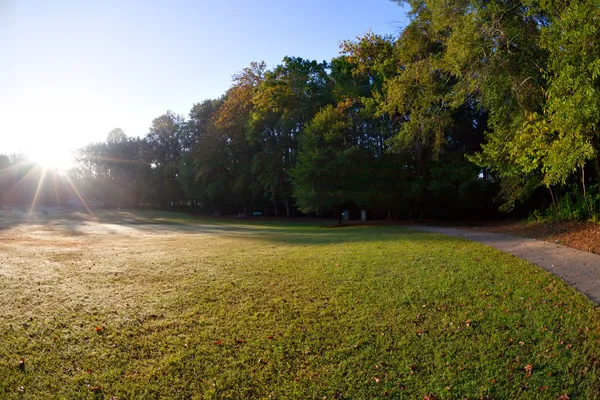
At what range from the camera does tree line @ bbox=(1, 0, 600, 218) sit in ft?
34.2

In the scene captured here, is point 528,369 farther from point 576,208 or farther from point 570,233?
point 576,208

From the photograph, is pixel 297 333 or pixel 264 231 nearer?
pixel 297 333

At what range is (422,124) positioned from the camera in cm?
1529

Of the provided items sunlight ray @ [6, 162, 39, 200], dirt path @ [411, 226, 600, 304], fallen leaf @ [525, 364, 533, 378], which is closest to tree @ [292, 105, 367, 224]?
dirt path @ [411, 226, 600, 304]

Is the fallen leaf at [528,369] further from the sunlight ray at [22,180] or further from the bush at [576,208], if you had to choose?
the sunlight ray at [22,180]

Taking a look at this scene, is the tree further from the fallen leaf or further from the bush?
the fallen leaf

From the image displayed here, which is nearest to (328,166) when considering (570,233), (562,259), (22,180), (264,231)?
(264,231)

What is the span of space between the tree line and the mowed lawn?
511cm

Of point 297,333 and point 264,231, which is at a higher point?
point 264,231

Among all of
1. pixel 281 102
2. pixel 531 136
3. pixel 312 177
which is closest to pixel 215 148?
pixel 281 102

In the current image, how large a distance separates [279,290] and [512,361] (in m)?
3.78

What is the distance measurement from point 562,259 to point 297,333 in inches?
286

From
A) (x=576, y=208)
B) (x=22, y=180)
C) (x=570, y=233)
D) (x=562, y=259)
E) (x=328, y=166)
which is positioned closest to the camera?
(x=562, y=259)

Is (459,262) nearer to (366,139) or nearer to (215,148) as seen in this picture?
(366,139)
